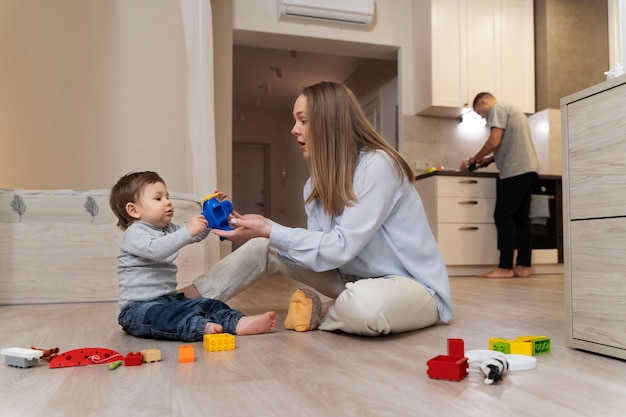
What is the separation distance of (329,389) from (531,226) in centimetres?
355

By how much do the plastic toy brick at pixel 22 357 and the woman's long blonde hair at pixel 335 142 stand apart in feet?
2.70

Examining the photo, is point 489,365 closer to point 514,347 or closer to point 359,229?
point 514,347

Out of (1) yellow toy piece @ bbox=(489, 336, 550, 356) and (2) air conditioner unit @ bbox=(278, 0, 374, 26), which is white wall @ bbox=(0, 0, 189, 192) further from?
(1) yellow toy piece @ bbox=(489, 336, 550, 356)

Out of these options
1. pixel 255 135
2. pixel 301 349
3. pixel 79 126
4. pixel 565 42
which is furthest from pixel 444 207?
pixel 255 135

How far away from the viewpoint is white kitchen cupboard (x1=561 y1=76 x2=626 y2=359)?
1217mm

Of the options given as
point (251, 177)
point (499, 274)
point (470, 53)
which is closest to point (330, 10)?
point (470, 53)

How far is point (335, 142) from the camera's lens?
161 centimetres

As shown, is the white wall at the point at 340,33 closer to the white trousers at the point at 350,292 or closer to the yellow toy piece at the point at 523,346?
the white trousers at the point at 350,292

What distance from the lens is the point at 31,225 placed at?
7.90 feet

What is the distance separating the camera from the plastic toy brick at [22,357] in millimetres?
1188

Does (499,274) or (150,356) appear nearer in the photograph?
(150,356)

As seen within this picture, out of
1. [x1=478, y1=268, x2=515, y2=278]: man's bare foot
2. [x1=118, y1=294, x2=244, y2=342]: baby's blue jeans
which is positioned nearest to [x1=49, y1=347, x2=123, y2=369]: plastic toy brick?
[x1=118, y1=294, x2=244, y2=342]: baby's blue jeans

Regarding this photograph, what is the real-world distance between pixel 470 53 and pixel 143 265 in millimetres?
3561

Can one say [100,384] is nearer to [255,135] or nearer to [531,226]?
[531,226]
